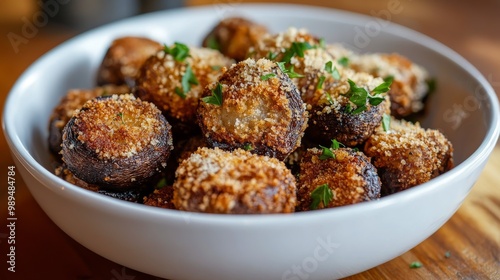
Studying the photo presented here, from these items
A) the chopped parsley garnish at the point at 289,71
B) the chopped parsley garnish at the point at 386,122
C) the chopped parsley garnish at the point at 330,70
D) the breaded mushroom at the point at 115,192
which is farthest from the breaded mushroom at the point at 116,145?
the chopped parsley garnish at the point at 386,122

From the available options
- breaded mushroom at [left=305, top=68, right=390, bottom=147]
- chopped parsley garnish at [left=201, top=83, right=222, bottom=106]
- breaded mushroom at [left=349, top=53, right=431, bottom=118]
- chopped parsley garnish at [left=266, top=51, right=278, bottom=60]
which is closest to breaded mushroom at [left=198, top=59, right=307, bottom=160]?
chopped parsley garnish at [left=201, top=83, right=222, bottom=106]

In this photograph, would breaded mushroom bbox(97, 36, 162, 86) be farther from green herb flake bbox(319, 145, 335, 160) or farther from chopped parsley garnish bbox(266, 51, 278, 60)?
green herb flake bbox(319, 145, 335, 160)

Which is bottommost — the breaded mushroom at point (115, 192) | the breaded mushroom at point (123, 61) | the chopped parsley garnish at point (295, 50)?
the breaded mushroom at point (115, 192)

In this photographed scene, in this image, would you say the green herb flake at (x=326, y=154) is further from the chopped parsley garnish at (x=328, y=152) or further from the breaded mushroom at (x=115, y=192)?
the breaded mushroom at (x=115, y=192)

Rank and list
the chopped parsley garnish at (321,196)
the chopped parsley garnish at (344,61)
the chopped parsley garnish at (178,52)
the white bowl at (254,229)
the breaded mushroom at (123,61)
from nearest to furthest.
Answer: the white bowl at (254,229) → the chopped parsley garnish at (321,196) → the chopped parsley garnish at (178,52) → the chopped parsley garnish at (344,61) → the breaded mushroom at (123,61)

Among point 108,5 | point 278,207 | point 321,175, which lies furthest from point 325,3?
point 278,207

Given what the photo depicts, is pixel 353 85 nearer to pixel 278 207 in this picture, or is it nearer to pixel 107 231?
pixel 278 207
